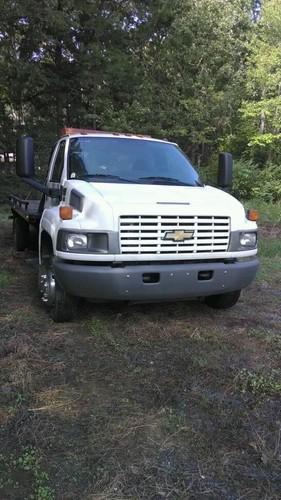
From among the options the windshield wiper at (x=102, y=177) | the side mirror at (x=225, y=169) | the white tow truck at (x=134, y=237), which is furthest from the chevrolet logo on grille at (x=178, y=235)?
the side mirror at (x=225, y=169)

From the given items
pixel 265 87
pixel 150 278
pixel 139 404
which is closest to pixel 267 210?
pixel 265 87

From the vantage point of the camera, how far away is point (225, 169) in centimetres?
611

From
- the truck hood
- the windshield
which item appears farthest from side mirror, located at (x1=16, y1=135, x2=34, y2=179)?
the truck hood

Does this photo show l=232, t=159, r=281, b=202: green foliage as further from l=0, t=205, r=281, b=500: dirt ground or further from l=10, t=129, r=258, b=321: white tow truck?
l=0, t=205, r=281, b=500: dirt ground

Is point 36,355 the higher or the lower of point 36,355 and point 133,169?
the lower

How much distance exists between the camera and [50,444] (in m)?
2.93

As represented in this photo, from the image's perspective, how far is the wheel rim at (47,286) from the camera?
5105mm

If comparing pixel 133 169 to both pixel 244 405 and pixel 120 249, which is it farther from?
pixel 244 405

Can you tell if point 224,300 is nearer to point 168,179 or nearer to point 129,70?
point 168,179

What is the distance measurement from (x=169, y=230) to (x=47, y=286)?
1.59 metres

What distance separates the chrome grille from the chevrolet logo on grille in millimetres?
24

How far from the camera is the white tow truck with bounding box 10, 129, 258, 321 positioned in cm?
446

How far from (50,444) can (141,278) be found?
6.21 ft

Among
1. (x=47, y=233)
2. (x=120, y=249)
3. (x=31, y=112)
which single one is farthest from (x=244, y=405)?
(x=31, y=112)
